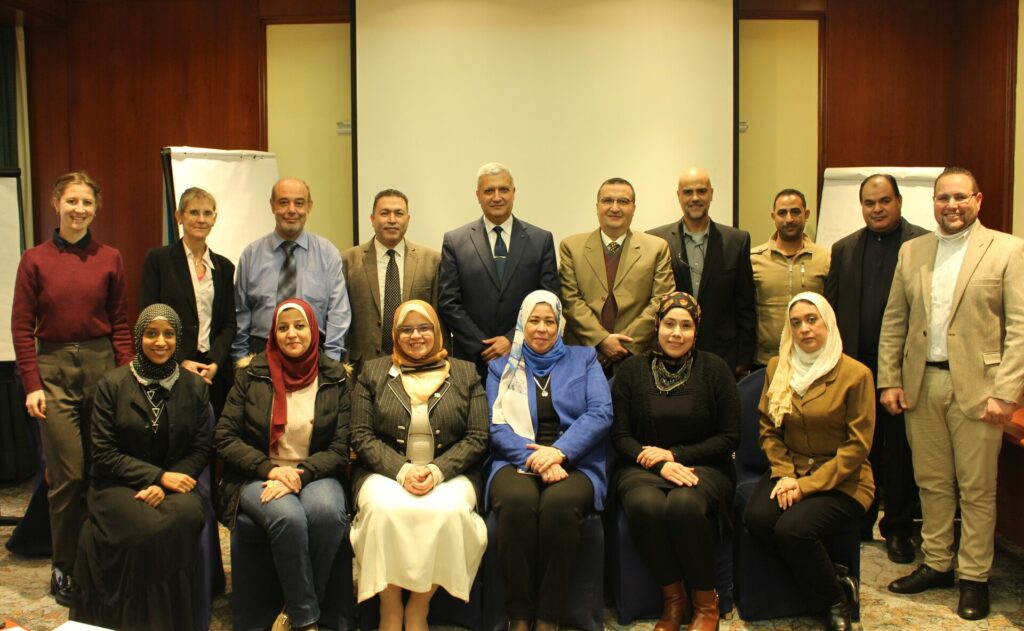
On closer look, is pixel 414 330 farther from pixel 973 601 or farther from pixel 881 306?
pixel 973 601

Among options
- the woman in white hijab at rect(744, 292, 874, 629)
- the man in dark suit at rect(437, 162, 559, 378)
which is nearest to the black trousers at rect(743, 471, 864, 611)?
the woman in white hijab at rect(744, 292, 874, 629)

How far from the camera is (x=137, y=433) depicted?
303cm

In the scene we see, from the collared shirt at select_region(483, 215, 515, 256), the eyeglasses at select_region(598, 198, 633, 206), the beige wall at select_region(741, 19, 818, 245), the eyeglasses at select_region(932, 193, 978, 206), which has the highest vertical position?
the beige wall at select_region(741, 19, 818, 245)

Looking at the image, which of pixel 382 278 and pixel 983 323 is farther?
pixel 382 278

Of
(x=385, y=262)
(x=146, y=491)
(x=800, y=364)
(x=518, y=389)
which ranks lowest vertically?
(x=146, y=491)

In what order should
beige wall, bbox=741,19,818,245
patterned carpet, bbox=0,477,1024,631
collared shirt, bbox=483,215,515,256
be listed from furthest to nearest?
beige wall, bbox=741,19,818,245 < collared shirt, bbox=483,215,515,256 < patterned carpet, bbox=0,477,1024,631

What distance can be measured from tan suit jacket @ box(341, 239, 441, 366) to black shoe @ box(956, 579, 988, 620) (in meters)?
2.50

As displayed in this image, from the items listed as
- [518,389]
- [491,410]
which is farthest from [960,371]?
[491,410]

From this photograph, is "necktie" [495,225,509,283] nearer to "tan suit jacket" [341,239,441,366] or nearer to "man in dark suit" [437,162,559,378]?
"man in dark suit" [437,162,559,378]

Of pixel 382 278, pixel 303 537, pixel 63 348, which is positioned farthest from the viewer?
pixel 382 278

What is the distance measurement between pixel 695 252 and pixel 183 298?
92.3 inches

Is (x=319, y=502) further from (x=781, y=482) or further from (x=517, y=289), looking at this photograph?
(x=781, y=482)

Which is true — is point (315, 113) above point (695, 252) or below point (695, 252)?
above

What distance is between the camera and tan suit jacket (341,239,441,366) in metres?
3.80
